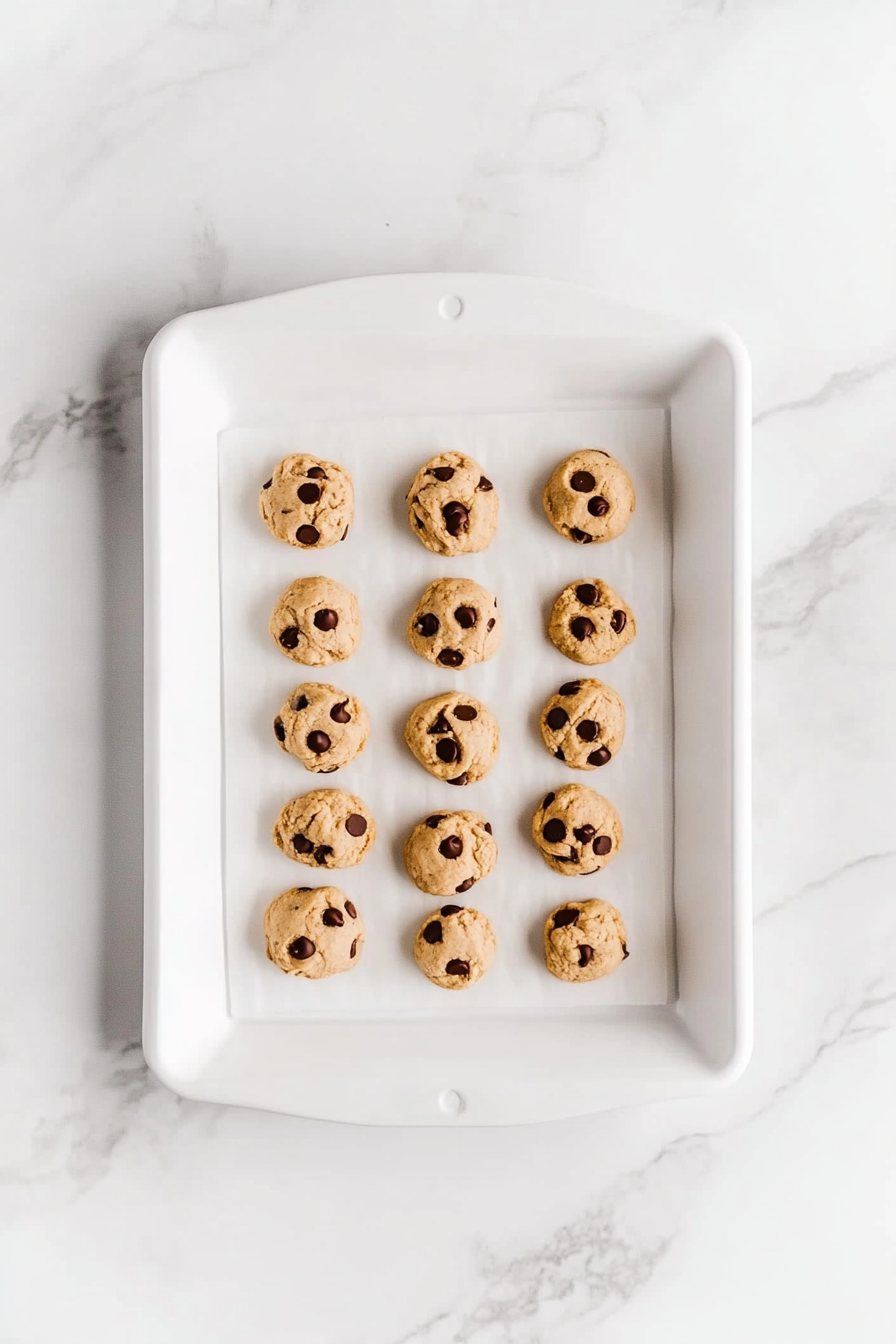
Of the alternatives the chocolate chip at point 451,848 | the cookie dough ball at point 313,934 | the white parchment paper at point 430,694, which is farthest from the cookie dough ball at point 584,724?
the cookie dough ball at point 313,934

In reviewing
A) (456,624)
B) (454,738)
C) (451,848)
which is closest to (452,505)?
Result: (456,624)

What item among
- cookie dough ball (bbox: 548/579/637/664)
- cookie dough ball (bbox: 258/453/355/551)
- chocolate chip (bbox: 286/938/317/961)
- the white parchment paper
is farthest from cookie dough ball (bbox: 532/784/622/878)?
cookie dough ball (bbox: 258/453/355/551)

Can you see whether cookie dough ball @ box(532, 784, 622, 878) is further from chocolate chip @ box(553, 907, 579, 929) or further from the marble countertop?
the marble countertop

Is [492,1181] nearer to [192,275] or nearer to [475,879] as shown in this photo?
[475,879]

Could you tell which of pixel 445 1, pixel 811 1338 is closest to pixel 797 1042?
pixel 811 1338

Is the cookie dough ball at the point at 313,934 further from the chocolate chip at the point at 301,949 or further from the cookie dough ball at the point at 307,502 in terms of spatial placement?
the cookie dough ball at the point at 307,502

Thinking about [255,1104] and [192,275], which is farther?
[192,275]

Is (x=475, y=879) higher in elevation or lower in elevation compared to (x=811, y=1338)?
higher
